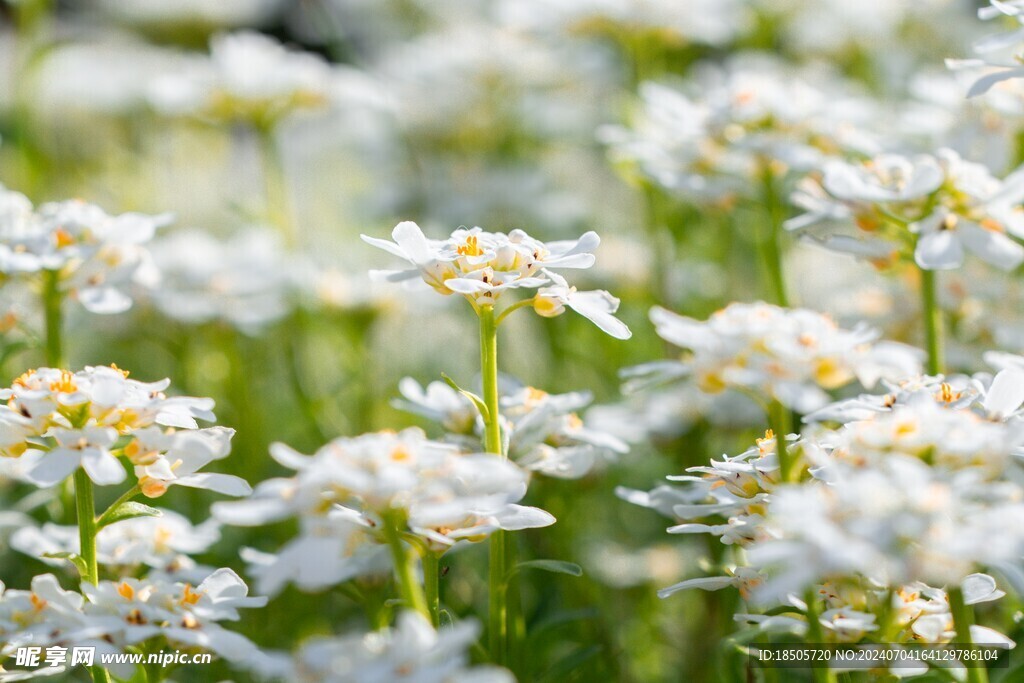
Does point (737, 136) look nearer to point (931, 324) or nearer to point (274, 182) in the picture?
point (931, 324)

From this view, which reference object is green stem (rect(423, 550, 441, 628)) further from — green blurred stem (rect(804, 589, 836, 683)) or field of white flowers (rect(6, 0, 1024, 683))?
green blurred stem (rect(804, 589, 836, 683))

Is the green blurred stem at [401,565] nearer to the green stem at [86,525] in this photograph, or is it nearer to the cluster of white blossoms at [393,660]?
the cluster of white blossoms at [393,660]

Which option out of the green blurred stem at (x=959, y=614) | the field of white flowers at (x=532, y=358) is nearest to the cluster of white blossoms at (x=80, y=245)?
the field of white flowers at (x=532, y=358)

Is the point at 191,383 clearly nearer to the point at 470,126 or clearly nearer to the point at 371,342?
the point at 371,342

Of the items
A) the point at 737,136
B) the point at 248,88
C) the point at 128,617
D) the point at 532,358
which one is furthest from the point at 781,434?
the point at 532,358

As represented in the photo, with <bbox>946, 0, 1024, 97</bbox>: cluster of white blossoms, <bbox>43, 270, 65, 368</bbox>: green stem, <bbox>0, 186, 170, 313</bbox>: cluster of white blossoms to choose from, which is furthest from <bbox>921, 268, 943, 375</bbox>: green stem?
<bbox>43, 270, 65, 368</bbox>: green stem

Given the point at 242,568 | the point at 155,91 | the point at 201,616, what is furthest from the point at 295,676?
the point at 155,91
